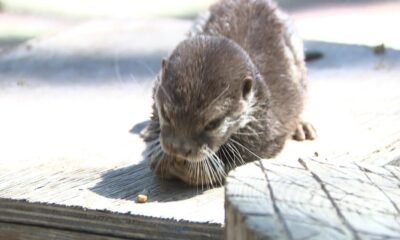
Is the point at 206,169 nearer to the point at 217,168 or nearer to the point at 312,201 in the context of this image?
the point at 217,168

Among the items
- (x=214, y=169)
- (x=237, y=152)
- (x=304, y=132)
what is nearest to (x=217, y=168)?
(x=214, y=169)

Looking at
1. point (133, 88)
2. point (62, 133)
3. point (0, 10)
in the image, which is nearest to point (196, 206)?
point (62, 133)

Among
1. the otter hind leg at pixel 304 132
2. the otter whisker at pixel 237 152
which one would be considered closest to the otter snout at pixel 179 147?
the otter whisker at pixel 237 152

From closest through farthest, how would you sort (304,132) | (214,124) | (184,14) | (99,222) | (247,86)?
(99,222) < (214,124) < (247,86) < (304,132) < (184,14)

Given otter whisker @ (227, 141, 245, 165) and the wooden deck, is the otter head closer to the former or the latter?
otter whisker @ (227, 141, 245, 165)

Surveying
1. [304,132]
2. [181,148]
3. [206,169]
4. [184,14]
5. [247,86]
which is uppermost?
[247,86]

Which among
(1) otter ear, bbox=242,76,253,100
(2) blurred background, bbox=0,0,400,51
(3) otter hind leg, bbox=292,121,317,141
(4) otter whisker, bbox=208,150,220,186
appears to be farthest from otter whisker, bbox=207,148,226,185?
(2) blurred background, bbox=0,0,400,51
